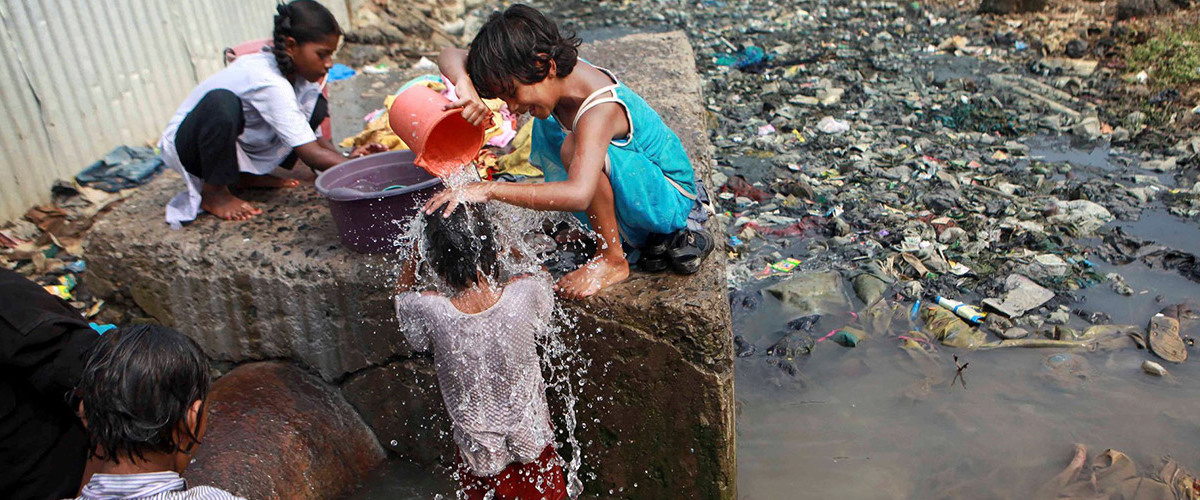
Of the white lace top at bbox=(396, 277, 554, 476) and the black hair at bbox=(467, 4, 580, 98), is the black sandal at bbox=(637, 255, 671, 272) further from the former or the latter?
the black hair at bbox=(467, 4, 580, 98)

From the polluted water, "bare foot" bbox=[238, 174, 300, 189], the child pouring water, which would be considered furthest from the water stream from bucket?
"bare foot" bbox=[238, 174, 300, 189]

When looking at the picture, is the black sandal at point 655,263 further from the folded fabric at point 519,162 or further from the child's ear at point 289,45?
the child's ear at point 289,45

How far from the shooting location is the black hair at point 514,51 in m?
2.17

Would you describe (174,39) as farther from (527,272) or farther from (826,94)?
(826,94)

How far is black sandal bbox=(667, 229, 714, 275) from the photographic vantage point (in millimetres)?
2389

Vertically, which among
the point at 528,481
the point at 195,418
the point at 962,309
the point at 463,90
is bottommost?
the point at 962,309

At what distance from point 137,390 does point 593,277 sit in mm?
1198

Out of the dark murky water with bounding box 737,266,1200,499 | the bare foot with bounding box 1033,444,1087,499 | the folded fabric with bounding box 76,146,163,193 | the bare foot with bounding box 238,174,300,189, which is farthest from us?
the folded fabric with bounding box 76,146,163,193

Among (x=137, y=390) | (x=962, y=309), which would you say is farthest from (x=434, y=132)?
(x=962, y=309)

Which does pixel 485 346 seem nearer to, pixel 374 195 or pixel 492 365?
pixel 492 365

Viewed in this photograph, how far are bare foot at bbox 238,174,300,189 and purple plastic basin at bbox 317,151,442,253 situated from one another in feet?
2.09

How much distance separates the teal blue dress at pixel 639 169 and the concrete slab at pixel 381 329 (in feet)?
0.56

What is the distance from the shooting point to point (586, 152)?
2189 mm

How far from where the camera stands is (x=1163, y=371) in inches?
123
